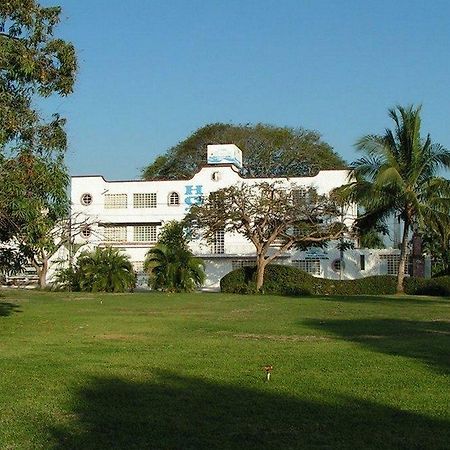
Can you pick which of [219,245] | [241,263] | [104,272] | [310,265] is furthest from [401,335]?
[219,245]

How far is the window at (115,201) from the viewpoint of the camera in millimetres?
60406

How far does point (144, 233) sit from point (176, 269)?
42.7 ft

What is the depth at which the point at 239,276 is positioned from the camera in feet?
164

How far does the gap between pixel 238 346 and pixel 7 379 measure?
560 centimetres

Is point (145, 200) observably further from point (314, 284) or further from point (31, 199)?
point (31, 199)

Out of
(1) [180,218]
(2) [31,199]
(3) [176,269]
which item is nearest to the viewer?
(2) [31,199]

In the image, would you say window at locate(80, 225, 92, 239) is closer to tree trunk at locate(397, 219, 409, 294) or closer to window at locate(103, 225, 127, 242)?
window at locate(103, 225, 127, 242)

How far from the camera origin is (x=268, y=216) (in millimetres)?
47406

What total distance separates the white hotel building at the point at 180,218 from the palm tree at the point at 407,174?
13724 mm

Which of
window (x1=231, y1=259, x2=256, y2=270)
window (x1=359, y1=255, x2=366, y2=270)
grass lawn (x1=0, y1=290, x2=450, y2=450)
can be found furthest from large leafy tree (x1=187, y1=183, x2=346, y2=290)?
grass lawn (x1=0, y1=290, x2=450, y2=450)

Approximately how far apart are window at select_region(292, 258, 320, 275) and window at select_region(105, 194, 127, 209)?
1338cm

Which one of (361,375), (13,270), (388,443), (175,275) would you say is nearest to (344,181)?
(175,275)

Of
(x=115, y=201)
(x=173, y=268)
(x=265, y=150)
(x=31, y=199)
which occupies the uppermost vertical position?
(x=265, y=150)

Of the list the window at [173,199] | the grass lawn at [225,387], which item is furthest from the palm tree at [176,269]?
the grass lawn at [225,387]
